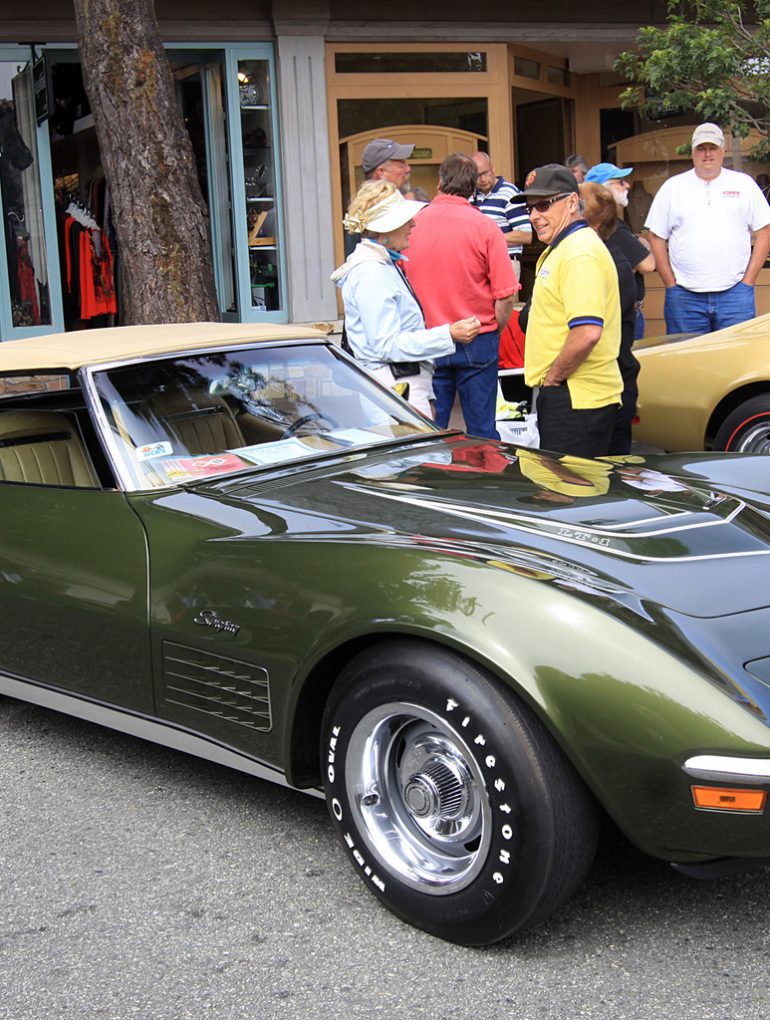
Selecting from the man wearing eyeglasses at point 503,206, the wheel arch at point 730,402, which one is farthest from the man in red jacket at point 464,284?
the man wearing eyeglasses at point 503,206

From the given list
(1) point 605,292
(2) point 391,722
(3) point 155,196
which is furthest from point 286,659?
(3) point 155,196

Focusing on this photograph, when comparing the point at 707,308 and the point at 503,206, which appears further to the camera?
the point at 503,206

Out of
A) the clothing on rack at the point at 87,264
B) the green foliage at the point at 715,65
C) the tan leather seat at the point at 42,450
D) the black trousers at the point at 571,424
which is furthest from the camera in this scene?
the clothing on rack at the point at 87,264

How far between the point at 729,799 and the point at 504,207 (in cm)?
798

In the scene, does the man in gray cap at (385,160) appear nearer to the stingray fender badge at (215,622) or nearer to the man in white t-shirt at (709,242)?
the man in white t-shirt at (709,242)

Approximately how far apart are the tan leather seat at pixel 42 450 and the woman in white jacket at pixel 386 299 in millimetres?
1728

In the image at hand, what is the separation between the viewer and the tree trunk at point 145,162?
7.93 meters

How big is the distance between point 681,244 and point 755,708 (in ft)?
22.5

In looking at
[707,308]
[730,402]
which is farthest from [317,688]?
[707,308]

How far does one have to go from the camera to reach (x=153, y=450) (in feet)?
12.9

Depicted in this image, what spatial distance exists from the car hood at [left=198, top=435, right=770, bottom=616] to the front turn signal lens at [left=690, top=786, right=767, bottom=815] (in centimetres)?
44

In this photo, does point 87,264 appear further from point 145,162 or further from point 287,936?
point 287,936

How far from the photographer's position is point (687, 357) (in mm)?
7219

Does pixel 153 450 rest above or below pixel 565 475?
above
